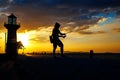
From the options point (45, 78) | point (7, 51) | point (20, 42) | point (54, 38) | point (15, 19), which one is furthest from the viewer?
point (20, 42)

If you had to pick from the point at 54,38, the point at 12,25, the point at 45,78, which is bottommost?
the point at 45,78

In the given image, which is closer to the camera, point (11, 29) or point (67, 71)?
point (67, 71)

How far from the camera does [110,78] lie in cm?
1066

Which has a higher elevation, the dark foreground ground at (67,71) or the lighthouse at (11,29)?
the lighthouse at (11,29)

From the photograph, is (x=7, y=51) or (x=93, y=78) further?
(x=7, y=51)

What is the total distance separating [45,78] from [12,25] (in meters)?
46.2

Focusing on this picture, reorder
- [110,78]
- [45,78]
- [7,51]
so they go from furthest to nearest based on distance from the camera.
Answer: [7,51]
[45,78]
[110,78]

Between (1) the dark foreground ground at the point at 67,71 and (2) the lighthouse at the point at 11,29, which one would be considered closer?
(1) the dark foreground ground at the point at 67,71

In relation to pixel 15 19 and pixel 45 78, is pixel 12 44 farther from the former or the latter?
pixel 45 78

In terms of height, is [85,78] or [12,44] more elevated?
[12,44]

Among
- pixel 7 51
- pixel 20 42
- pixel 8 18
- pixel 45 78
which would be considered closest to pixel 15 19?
pixel 8 18

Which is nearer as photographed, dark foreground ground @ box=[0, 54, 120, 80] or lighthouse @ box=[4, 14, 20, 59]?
dark foreground ground @ box=[0, 54, 120, 80]

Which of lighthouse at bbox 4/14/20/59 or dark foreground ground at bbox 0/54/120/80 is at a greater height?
lighthouse at bbox 4/14/20/59

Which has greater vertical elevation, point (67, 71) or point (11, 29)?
point (11, 29)
